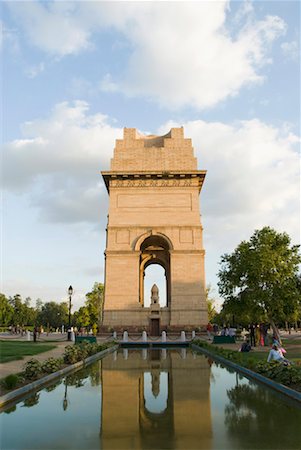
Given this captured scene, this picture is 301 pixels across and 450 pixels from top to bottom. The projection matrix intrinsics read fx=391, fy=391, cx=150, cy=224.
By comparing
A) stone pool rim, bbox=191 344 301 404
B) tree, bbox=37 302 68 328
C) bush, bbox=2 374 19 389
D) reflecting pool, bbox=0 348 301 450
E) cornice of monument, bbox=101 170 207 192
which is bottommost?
reflecting pool, bbox=0 348 301 450

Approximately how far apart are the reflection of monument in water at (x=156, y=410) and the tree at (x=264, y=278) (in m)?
13.4

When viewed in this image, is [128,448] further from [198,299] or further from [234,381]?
[198,299]

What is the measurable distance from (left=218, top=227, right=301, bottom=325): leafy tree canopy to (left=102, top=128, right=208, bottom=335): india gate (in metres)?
10.2

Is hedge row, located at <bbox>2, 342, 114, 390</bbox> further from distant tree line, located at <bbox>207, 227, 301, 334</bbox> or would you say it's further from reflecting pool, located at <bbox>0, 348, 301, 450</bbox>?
distant tree line, located at <bbox>207, 227, 301, 334</bbox>

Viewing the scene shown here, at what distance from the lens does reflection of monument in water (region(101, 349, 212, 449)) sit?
5.95 m

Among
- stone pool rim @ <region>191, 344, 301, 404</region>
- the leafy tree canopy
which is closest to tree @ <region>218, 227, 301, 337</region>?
the leafy tree canopy

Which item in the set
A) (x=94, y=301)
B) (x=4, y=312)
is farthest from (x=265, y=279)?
(x=4, y=312)

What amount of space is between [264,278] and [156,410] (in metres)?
19.7

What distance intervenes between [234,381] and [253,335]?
1579 cm

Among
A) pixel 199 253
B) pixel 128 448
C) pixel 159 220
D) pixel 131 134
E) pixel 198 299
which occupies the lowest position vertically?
pixel 128 448

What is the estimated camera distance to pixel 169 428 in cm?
652

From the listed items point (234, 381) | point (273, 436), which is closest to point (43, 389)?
point (234, 381)

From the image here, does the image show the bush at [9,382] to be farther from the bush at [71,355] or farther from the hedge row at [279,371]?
the hedge row at [279,371]

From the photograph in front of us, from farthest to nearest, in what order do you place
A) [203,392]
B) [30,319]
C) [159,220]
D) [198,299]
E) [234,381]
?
1. [30,319]
2. [159,220]
3. [198,299]
4. [234,381]
5. [203,392]
